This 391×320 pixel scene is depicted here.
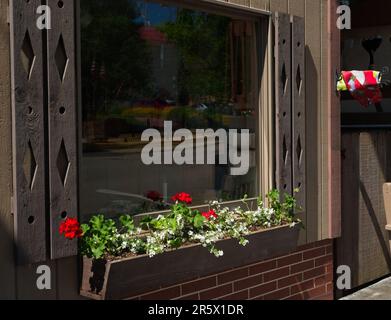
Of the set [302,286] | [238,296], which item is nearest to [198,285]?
[238,296]

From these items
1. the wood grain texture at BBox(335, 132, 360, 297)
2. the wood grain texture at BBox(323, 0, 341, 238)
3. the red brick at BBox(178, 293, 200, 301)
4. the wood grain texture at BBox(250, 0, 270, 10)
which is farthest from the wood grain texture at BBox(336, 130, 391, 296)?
the red brick at BBox(178, 293, 200, 301)

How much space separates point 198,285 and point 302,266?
4.87ft

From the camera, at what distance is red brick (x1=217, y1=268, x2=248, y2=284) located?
4801 mm

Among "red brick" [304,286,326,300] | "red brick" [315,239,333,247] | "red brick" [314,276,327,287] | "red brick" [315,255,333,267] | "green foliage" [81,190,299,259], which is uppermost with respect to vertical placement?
"green foliage" [81,190,299,259]

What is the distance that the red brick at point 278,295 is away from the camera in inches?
208

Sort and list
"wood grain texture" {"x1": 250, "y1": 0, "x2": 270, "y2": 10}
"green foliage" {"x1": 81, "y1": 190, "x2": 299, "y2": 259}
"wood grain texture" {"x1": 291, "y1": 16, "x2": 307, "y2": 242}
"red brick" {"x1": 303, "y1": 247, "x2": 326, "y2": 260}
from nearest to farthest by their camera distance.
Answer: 1. "green foliage" {"x1": 81, "y1": 190, "x2": 299, "y2": 259}
2. "wood grain texture" {"x1": 250, "y1": 0, "x2": 270, "y2": 10}
3. "wood grain texture" {"x1": 291, "y1": 16, "x2": 307, "y2": 242}
4. "red brick" {"x1": 303, "y1": 247, "x2": 326, "y2": 260}

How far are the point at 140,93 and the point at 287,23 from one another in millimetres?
1629

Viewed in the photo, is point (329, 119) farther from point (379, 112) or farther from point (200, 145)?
point (379, 112)

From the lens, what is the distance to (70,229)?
3543 mm

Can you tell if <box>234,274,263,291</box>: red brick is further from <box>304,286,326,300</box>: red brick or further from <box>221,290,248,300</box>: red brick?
<box>304,286,326,300</box>: red brick

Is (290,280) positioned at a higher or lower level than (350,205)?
lower

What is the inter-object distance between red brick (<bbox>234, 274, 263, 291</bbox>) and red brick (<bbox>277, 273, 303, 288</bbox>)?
0.31m

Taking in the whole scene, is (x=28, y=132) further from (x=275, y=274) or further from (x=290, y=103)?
(x=275, y=274)

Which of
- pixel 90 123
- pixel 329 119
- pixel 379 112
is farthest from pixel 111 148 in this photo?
pixel 379 112
